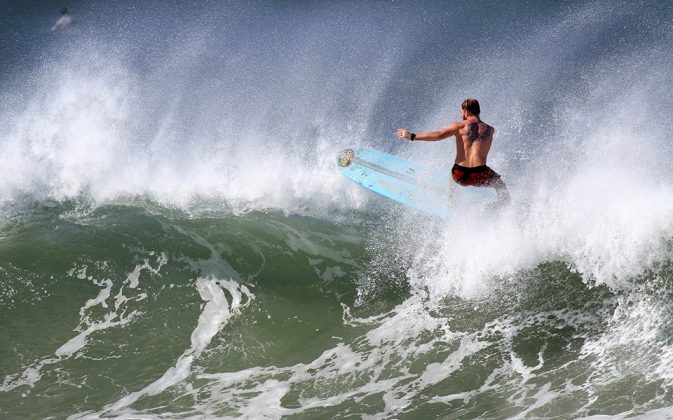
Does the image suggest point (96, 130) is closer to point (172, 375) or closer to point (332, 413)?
point (172, 375)

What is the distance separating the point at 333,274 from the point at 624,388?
171 inches

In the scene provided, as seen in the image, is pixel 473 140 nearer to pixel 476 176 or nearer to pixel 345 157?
pixel 476 176

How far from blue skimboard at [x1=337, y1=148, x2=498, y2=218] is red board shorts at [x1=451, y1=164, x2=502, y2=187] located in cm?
47

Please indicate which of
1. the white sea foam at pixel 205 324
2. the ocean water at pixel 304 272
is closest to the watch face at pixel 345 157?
the ocean water at pixel 304 272

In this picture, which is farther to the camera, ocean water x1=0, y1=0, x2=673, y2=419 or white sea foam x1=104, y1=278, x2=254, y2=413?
white sea foam x1=104, y1=278, x2=254, y2=413

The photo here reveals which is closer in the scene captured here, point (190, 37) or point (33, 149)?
point (33, 149)

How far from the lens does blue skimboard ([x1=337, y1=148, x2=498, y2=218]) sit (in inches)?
371

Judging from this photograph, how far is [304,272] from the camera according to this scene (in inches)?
376

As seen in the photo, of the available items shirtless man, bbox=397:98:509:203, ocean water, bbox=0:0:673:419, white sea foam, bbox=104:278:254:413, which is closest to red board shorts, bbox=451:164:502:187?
shirtless man, bbox=397:98:509:203

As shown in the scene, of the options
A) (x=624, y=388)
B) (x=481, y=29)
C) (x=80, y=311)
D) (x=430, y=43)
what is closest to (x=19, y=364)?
(x=80, y=311)

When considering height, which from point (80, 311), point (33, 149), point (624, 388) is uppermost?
point (33, 149)

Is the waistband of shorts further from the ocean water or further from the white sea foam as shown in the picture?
the white sea foam

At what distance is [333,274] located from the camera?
9.50 meters

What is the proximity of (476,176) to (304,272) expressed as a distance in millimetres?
2640
